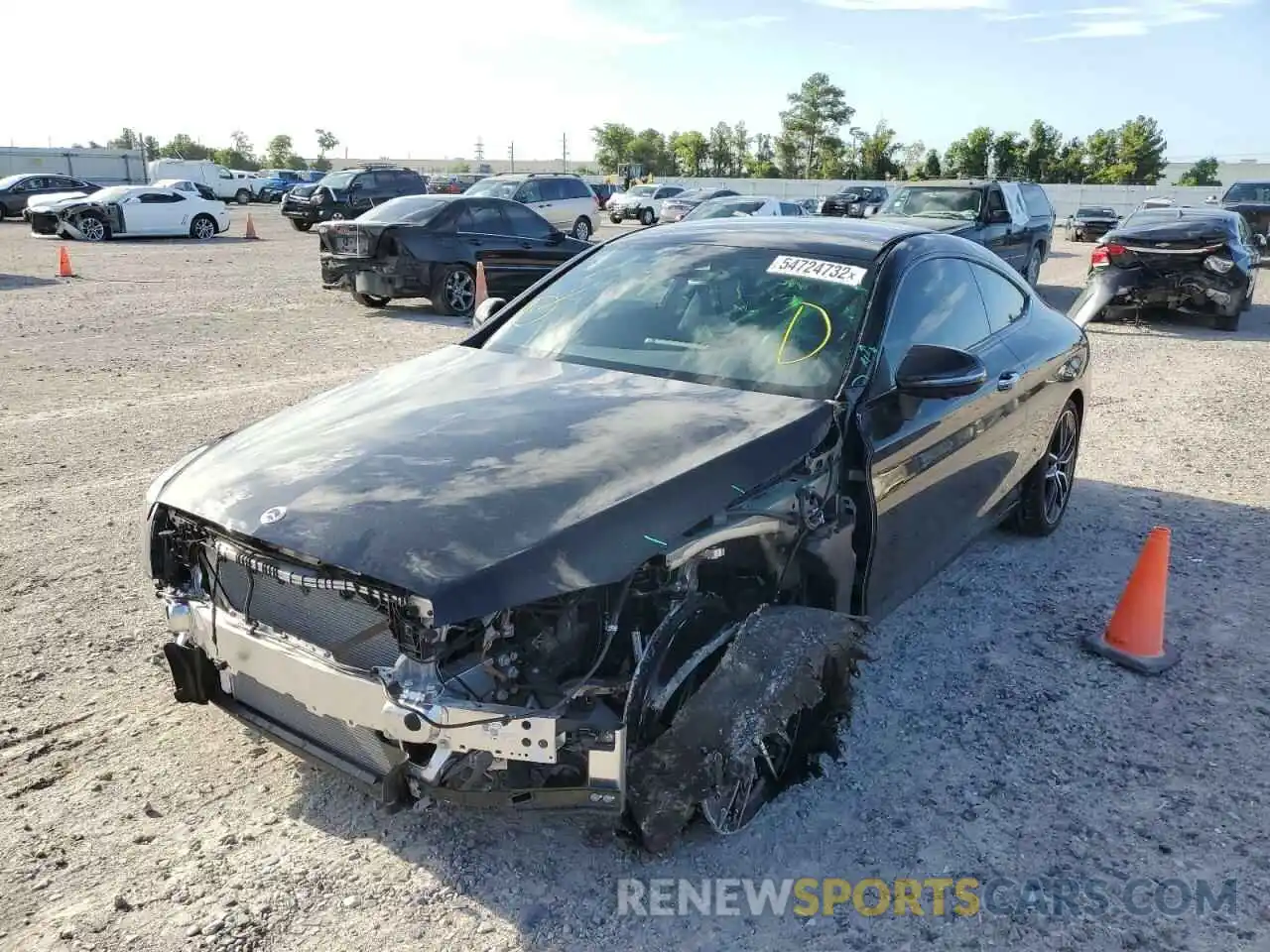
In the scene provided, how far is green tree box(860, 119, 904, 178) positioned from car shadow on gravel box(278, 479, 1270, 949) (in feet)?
277

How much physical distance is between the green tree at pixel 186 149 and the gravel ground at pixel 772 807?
128996 millimetres

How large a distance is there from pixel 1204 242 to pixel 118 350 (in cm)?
1313

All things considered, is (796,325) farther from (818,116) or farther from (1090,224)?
(818,116)

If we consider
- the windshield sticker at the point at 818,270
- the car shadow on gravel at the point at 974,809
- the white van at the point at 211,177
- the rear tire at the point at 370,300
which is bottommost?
the car shadow on gravel at the point at 974,809

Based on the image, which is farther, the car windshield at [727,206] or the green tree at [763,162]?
the green tree at [763,162]

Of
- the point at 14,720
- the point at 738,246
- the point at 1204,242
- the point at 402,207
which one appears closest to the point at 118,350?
the point at 402,207

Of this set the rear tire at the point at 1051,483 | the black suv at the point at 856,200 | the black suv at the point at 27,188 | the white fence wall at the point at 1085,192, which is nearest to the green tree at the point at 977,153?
the white fence wall at the point at 1085,192

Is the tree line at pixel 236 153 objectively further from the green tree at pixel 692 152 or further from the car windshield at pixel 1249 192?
the car windshield at pixel 1249 192

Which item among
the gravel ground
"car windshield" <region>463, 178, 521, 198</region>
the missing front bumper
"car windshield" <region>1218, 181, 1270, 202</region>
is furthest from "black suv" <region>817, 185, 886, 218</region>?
the missing front bumper

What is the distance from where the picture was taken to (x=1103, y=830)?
9.87 ft

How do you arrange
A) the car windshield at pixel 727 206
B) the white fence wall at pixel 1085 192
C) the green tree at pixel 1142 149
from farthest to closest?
the green tree at pixel 1142 149 → the white fence wall at pixel 1085 192 → the car windshield at pixel 727 206

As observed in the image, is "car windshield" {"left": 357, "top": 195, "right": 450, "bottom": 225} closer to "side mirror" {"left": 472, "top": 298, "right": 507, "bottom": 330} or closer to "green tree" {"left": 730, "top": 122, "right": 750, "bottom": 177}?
"side mirror" {"left": 472, "top": 298, "right": 507, "bottom": 330}

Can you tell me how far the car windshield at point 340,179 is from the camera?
28.2 meters

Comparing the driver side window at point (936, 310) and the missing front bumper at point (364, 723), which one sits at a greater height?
the driver side window at point (936, 310)
